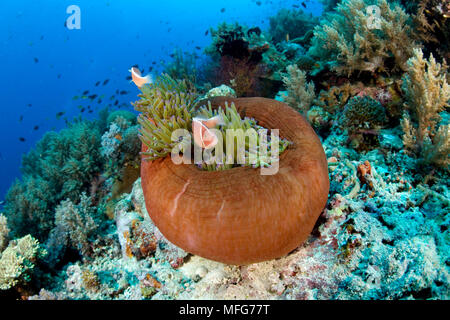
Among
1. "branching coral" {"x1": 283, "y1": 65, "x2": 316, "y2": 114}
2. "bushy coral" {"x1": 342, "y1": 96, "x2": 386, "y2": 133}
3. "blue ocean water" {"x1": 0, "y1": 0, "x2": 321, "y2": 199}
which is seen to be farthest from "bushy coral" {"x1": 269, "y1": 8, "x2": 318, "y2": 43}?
"blue ocean water" {"x1": 0, "y1": 0, "x2": 321, "y2": 199}

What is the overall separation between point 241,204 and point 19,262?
9.84 feet

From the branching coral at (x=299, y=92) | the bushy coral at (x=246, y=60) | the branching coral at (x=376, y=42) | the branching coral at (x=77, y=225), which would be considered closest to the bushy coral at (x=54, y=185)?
the branching coral at (x=77, y=225)

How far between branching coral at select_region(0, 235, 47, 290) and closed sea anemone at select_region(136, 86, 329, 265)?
2045mm

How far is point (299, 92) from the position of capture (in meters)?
4.54

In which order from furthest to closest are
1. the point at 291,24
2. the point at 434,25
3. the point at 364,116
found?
1. the point at 291,24
2. the point at 434,25
3. the point at 364,116

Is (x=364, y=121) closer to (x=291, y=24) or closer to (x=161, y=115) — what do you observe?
(x=161, y=115)

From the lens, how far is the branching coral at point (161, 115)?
8.15ft

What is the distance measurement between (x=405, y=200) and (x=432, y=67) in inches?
67.2

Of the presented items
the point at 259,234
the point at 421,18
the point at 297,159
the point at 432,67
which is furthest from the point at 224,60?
the point at 259,234

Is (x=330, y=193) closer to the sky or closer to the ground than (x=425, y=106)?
closer to the ground

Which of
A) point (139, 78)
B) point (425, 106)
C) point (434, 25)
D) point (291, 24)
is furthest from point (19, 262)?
point (291, 24)

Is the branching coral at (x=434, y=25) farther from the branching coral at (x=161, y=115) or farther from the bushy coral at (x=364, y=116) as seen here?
the branching coral at (x=161, y=115)

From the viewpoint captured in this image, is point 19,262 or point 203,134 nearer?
point 203,134

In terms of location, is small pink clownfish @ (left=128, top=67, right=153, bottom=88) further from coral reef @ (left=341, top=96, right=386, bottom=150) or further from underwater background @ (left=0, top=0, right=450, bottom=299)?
coral reef @ (left=341, top=96, right=386, bottom=150)
